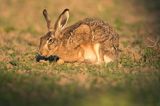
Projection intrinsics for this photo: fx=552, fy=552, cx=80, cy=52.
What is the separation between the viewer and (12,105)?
7.47 m

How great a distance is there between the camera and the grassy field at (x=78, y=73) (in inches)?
305

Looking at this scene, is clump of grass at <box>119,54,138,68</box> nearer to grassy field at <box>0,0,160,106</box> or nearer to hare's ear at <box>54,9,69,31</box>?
grassy field at <box>0,0,160,106</box>

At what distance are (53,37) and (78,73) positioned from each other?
1224mm

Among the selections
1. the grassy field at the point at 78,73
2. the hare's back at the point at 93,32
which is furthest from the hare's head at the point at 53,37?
the grassy field at the point at 78,73

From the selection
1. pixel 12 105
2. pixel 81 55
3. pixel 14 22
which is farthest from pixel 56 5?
pixel 12 105

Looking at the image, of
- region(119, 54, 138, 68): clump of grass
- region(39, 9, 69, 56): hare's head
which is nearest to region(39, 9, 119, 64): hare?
region(39, 9, 69, 56): hare's head

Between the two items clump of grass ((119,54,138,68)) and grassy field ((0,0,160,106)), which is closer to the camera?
grassy field ((0,0,160,106))

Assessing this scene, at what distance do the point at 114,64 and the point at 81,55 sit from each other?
75 centimetres

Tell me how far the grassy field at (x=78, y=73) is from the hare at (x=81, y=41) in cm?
22

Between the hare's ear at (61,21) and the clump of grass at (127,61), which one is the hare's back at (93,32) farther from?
the clump of grass at (127,61)

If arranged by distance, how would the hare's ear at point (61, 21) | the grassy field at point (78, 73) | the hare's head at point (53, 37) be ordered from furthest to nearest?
1. the hare's ear at point (61, 21)
2. the hare's head at point (53, 37)
3. the grassy field at point (78, 73)

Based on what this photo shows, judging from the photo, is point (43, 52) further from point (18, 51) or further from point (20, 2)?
point (20, 2)

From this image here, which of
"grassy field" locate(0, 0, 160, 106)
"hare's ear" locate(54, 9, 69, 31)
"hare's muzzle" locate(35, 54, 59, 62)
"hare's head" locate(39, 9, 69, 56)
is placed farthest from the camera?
"hare's muzzle" locate(35, 54, 59, 62)

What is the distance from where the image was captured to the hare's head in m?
10.5
